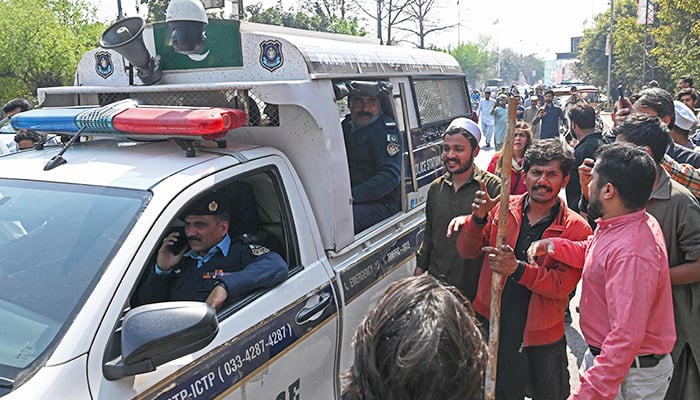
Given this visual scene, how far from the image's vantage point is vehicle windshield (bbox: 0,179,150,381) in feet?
5.81

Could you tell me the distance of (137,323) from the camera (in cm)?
169

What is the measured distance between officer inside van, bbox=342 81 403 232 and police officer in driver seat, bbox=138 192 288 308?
1.01 meters

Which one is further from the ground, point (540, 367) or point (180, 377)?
point (180, 377)

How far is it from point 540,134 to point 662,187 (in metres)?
9.26

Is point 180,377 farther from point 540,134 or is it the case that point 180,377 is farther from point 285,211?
point 540,134

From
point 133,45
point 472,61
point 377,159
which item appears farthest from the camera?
point 472,61

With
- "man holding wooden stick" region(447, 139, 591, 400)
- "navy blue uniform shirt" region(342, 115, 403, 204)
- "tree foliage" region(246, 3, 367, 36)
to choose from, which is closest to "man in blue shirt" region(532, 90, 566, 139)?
"navy blue uniform shirt" region(342, 115, 403, 204)

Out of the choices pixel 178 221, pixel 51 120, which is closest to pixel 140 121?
pixel 178 221

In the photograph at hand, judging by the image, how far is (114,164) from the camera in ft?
7.95

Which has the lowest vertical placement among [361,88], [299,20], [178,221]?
[178,221]

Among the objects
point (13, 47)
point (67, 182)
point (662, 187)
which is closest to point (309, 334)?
point (67, 182)

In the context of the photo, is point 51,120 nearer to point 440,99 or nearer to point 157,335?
point 157,335

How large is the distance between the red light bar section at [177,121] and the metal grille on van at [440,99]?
2137mm

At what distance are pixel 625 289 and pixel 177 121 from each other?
1874 millimetres
